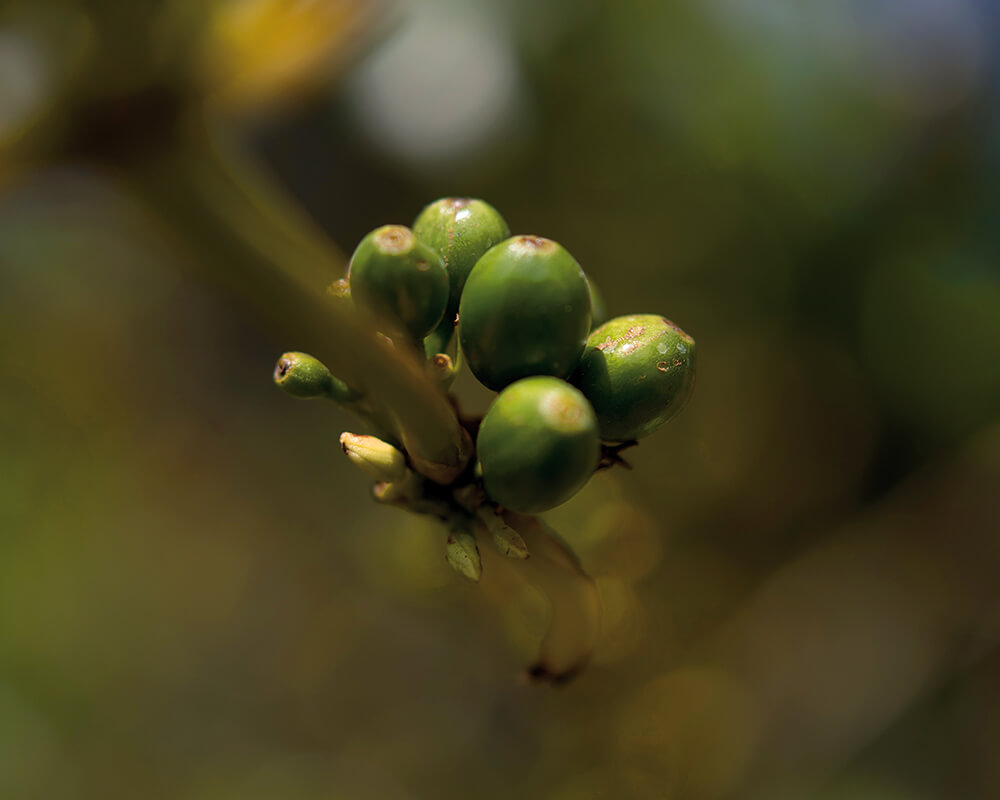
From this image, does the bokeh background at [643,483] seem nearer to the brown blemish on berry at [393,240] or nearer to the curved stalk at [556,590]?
the curved stalk at [556,590]

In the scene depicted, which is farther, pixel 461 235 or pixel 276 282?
pixel 461 235

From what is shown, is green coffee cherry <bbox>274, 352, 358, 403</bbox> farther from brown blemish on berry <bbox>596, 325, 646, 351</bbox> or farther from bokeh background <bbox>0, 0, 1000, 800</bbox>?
bokeh background <bbox>0, 0, 1000, 800</bbox>

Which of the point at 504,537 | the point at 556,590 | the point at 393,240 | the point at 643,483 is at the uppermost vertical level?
the point at 393,240

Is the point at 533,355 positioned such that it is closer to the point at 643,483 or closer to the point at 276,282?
the point at 276,282

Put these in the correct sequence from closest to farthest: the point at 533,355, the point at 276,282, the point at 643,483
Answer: the point at 276,282, the point at 533,355, the point at 643,483

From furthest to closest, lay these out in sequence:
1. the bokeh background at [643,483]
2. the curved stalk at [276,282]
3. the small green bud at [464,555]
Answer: the bokeh background at [643,483], the small green bud at [464,555], the curved stalk at [276,282]

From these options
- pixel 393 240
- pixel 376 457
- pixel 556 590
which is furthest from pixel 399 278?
pixel 556 590

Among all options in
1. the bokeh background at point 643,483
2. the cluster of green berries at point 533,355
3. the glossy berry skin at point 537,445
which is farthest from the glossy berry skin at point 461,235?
the bokeh background at point 643,483

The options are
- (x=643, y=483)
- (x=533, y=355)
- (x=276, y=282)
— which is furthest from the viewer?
(x=643, y=483)
